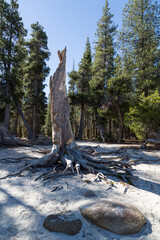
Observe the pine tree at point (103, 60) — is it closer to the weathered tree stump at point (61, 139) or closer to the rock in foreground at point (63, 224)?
the weathered tree stump at point (61, 139)

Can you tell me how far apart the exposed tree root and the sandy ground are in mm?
298

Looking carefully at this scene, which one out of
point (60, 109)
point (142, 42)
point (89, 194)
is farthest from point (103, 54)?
point (89, 194)

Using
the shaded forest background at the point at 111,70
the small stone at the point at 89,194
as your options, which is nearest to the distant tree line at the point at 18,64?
the shaded forest background at the point at 111,70

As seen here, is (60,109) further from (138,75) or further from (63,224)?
(138,75)

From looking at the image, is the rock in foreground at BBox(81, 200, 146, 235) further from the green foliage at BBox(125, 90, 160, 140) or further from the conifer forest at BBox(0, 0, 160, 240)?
the green foliage at BBox(125, 90, 160, 140)

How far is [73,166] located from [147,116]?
7759 millimetres

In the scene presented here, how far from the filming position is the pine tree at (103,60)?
19547 millimetres

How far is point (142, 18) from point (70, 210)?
18.4m

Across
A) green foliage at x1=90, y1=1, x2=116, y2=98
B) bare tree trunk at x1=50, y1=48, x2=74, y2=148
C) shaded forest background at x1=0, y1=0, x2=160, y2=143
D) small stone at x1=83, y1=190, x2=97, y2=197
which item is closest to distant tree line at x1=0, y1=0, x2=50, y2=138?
shaded forest background at x1=0, y1=0, x2=160, y2=143

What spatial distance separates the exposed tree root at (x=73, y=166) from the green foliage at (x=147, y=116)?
6001mm

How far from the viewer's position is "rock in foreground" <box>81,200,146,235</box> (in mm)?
2322

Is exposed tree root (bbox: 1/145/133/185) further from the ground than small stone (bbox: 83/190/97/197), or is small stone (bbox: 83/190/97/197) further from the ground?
exposed tree root (bbox: 1/145/133/185)

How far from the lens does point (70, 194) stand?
11.9 feet

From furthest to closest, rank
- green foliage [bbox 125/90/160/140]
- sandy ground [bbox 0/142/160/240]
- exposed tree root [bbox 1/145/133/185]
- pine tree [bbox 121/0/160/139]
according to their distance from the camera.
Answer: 1. pine tree [bbox 121/0/160/139]
2. green foliage [bbox 125/90/160/140]
3. exposed tree root [bbox 1/145/133/185]
4. sandy ground [bbox 0/142/160/240]
